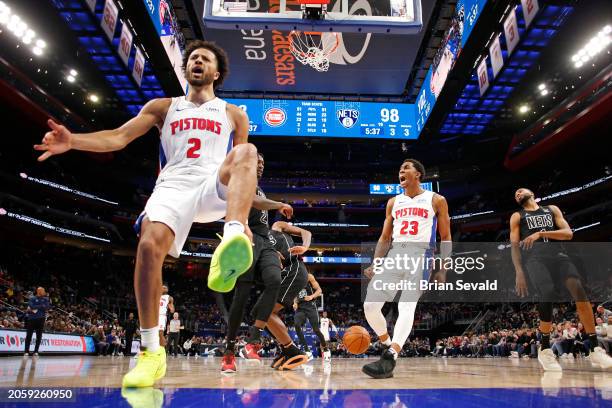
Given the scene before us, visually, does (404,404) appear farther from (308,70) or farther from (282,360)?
(308,70)

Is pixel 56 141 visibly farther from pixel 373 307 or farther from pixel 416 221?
pixel 416 221

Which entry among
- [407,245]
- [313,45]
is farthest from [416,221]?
[313,45]

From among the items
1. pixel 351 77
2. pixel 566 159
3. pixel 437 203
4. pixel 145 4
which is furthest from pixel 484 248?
pixel 437 203

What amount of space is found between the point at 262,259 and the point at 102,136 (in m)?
2.32

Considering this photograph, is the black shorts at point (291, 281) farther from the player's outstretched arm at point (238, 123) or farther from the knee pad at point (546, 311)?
the player's outstretched arm at point (238, 123)

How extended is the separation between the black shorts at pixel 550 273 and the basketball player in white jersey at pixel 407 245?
1420 mm

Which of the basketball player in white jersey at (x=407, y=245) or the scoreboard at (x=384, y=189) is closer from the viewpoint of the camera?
the basketball player in white jersey at (x=407, y=245)

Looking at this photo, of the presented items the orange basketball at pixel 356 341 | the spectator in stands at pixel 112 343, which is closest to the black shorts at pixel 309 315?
A: the orange basketball at pixel 356 341

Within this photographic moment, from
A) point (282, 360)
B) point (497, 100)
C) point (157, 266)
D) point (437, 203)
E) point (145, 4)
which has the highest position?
point (497, 100)

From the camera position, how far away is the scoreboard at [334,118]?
16.5m

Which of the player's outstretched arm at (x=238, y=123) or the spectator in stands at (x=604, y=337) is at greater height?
the player's outstretched arm at (x=238, y=123)

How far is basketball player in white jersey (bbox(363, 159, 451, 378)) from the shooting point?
433 centimetres

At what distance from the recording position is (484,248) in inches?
1225

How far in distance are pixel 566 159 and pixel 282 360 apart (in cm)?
2501
